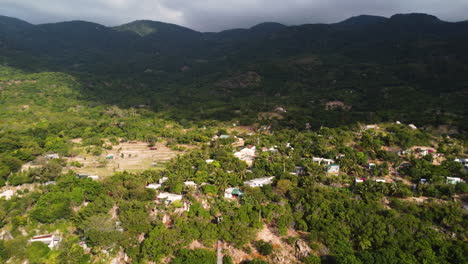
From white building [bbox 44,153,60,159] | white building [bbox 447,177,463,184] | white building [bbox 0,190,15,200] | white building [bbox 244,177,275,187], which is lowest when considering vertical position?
white building [bbox 447,177,463,184]

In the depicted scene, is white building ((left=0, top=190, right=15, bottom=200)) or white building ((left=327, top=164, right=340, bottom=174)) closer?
white building ((left=0, top=190, right=15, bottom=200))

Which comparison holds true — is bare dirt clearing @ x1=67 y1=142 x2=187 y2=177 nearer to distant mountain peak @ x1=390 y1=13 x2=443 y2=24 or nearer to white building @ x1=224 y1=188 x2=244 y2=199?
white building @ x1=224 y1=188 x2=244 y2=199

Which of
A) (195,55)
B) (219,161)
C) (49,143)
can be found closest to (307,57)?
(195,55)

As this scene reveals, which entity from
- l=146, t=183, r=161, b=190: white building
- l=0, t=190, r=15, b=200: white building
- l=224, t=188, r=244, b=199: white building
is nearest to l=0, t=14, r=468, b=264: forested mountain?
l=224, t=188, r=244, b=199: white building

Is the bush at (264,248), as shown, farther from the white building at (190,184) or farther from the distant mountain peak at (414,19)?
the distant mountain peak at (414,19)

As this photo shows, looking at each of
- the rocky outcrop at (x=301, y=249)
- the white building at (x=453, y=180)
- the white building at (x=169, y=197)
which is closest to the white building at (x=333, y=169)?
the white building at (x=453, y=180)

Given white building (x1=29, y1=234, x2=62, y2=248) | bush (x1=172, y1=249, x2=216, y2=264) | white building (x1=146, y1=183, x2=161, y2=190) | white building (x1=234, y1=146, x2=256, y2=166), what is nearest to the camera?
bush (x1=172, y1=249, x2=216, y2=264)
